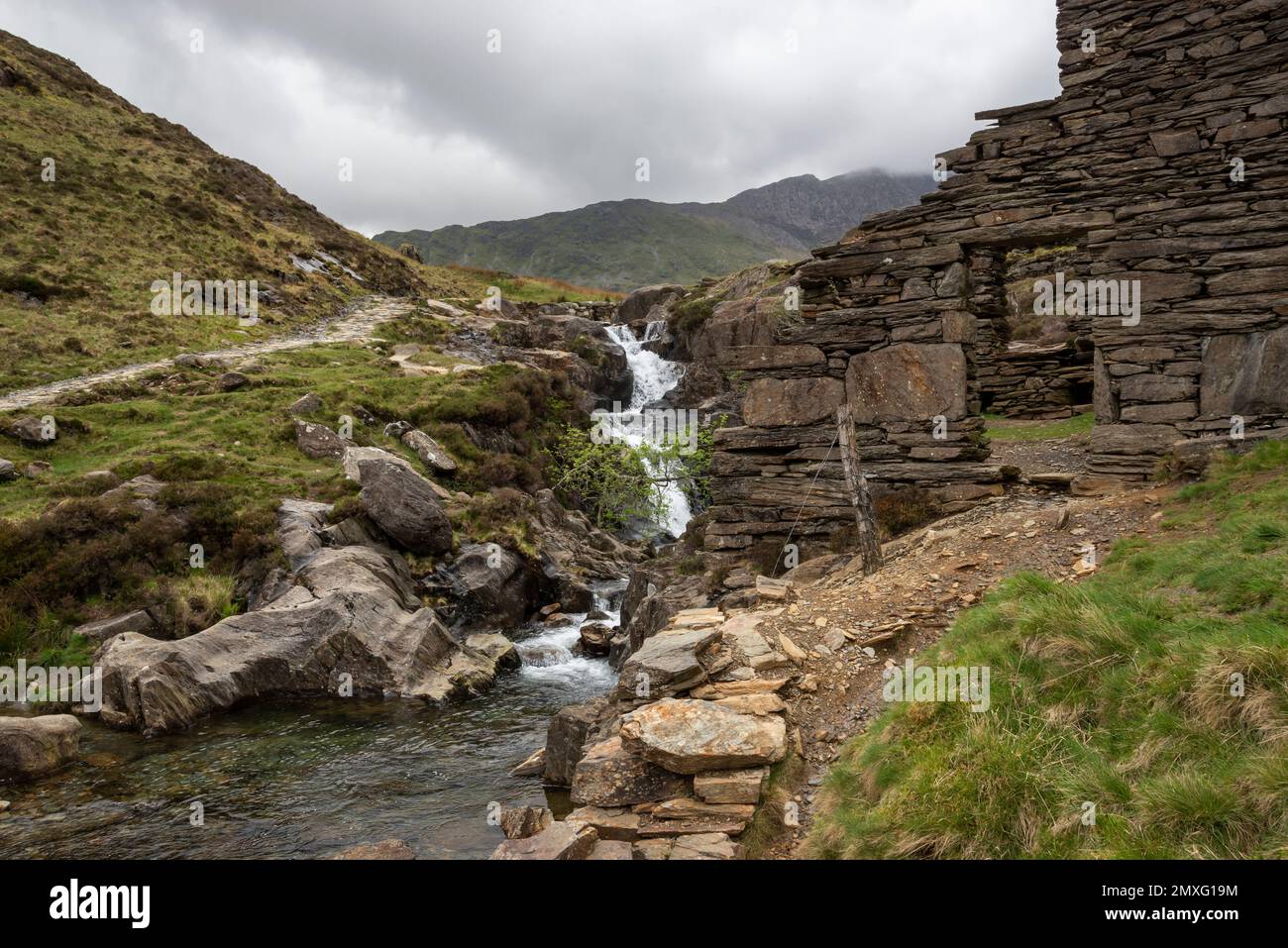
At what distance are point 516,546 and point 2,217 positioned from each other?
3636 centimetres

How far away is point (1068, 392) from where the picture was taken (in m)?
19.9

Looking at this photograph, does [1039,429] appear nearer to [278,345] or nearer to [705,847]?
[705,847]

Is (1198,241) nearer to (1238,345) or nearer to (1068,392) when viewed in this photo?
(1238,345)

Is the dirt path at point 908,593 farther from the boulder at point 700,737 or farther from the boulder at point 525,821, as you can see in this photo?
the boulder at point 525,821

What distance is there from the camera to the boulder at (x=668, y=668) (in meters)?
8.38

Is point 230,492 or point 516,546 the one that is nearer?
point 230,492

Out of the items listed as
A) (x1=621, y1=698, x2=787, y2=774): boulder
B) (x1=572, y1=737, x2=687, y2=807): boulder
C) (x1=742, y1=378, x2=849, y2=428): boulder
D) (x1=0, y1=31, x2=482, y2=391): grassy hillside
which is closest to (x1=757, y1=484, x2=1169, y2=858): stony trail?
(x1=621, y1=698, x2=787, y2=774): boulder

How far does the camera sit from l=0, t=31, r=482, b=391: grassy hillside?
106ft

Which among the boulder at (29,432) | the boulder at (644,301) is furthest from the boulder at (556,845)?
the boulder at (644,301)

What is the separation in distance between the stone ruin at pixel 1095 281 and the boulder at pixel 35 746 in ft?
38.4

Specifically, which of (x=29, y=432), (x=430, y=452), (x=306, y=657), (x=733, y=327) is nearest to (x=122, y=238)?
(x=29, y=432)

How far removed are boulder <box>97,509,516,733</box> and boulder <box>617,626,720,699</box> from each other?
784 cm

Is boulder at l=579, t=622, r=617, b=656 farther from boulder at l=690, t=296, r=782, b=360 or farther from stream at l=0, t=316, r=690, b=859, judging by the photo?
boulder at l=690, t=296, r=782, b=360

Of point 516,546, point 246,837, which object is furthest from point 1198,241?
point 516,546
